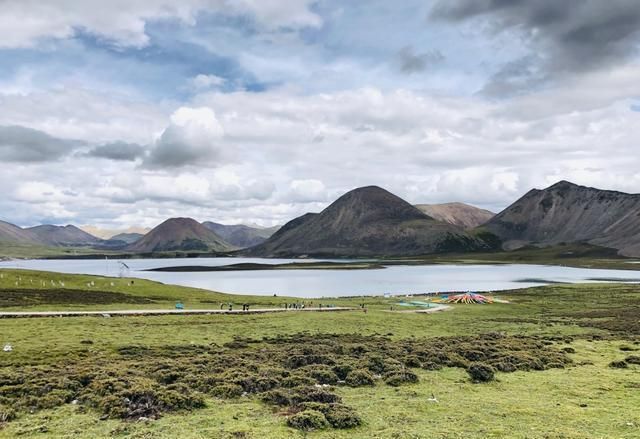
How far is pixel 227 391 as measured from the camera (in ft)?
90.1

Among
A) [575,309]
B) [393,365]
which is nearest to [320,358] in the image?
[393,365]

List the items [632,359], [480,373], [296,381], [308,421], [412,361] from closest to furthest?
[308,421] → [296,381] → [480,373] → [412,361] → [632,359]

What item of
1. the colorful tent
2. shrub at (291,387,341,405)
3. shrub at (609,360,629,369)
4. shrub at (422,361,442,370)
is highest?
shrub at (291,387,341,405)

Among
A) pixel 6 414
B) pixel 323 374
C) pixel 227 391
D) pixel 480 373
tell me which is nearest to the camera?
pixel 6 414

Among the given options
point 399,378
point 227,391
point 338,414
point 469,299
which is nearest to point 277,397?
point 227,391

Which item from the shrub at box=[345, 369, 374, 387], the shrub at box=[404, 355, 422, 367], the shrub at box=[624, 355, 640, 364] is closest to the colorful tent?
the shrub at box=[624, 355, 640, 364]

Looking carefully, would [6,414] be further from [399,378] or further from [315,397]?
[399,378]

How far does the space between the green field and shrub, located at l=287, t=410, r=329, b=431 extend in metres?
0.18

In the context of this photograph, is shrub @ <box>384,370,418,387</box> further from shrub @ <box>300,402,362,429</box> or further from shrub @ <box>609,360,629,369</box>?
shrub @ <box>609,360,629,369</box>

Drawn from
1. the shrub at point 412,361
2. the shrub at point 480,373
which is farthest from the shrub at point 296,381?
the shrub at point 480,373

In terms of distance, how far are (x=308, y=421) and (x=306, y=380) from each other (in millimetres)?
8124

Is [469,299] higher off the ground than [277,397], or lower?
lower

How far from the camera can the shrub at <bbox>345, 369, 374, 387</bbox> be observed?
3073 centimetres

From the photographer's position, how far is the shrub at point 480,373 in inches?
1266
